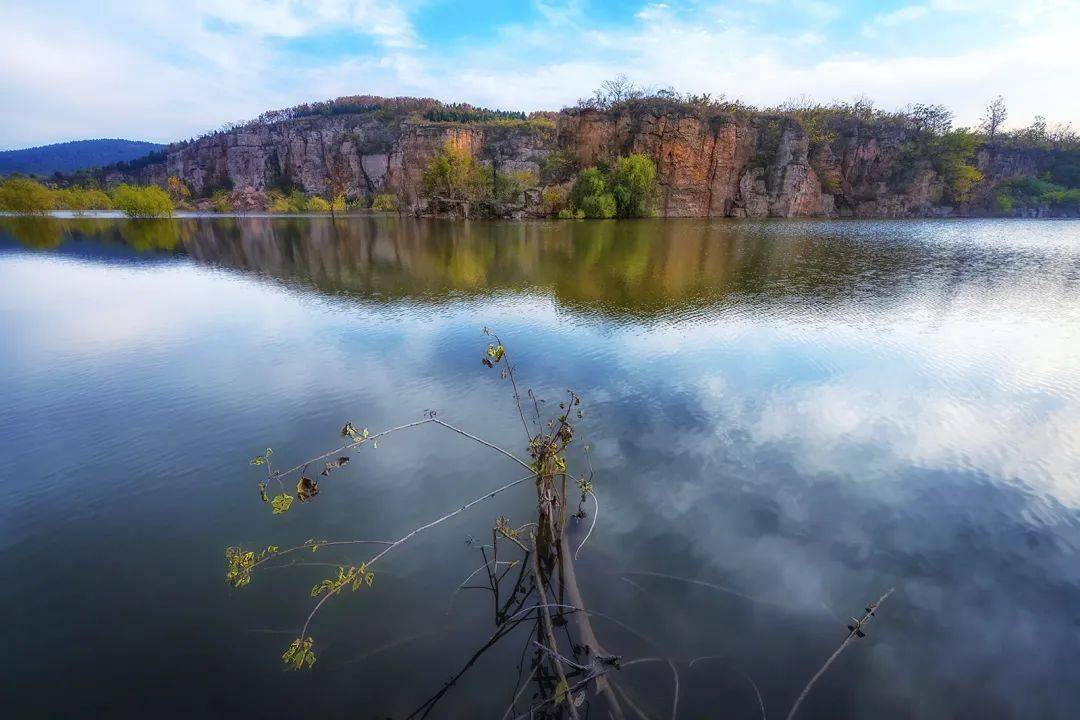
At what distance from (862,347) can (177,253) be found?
1599 inches

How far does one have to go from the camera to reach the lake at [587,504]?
4586 millimetres

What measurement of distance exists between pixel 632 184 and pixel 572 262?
44.4m

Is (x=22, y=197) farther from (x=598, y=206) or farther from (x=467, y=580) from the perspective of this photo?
(x=467, y=580)

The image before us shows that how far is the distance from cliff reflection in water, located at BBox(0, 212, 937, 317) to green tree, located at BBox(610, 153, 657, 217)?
22187mm

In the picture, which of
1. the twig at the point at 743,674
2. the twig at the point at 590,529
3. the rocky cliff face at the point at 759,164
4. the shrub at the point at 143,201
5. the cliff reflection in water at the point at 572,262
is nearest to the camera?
the twig at the point at 743,674

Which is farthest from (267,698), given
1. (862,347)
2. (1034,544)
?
(862,347)

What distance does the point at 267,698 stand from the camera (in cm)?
437

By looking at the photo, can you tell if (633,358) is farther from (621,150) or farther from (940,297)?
(621,150)

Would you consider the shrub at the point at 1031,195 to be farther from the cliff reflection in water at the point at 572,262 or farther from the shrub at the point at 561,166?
the shrub at the point at 561,166

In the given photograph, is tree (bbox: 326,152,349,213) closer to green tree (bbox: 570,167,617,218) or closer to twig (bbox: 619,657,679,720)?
green tree (bbox: 570,167,617,218)

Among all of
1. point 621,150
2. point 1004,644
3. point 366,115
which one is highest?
point 366,115

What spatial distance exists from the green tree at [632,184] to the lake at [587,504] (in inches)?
2160

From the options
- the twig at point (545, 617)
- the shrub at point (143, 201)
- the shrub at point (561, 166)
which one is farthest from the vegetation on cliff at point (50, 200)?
the twig at point (545, 617)

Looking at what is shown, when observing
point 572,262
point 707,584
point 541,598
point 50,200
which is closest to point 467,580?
point 541,598
